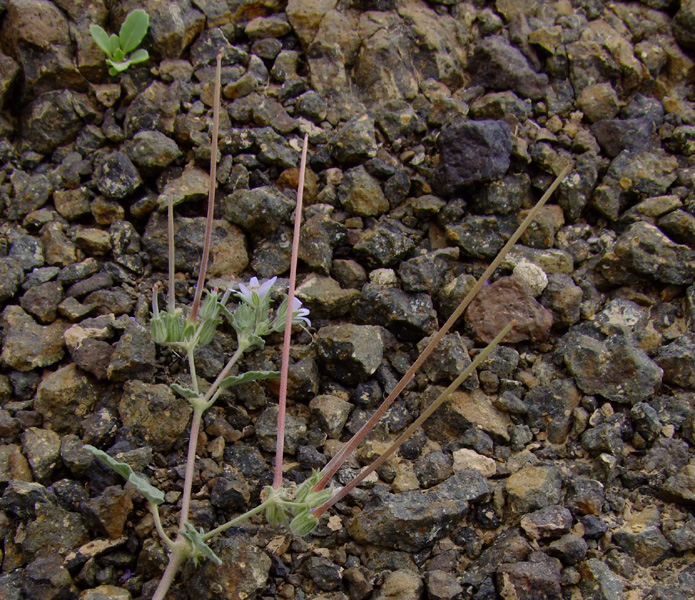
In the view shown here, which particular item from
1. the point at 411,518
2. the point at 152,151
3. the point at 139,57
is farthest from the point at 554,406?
the point at 139,57

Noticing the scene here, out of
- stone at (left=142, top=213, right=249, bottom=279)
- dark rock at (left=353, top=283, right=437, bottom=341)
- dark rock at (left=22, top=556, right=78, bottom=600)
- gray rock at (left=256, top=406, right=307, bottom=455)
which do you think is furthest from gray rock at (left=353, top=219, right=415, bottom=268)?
dark rock at (left=22, top=556, right=78, bottom=600)

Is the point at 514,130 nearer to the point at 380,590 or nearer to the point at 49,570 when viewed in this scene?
the point at 380,590

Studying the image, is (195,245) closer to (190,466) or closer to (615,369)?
(190,466)

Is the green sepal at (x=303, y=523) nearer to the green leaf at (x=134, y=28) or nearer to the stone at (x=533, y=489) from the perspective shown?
the stone at (x=533, y=489)

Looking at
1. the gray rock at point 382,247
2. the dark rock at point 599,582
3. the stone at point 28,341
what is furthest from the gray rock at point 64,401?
the dark rock at point 599,582

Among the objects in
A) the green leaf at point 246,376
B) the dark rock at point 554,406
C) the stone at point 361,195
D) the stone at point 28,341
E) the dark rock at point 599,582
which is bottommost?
the dark rock at point 599,582
